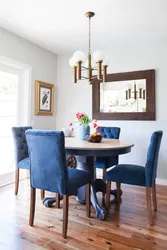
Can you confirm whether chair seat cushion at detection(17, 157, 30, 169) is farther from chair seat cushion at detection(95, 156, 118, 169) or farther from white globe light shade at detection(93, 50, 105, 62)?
white globe light shade at detection(93, 50, 105, 62)

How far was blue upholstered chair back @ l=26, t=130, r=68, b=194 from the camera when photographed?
1748 millimetres

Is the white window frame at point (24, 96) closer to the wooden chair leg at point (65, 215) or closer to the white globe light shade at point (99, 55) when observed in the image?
the white globe light shade at point (99, 55)

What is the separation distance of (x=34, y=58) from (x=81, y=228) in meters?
3.03

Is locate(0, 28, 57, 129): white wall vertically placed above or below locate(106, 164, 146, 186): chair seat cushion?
above

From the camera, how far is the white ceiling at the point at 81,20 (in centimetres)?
243

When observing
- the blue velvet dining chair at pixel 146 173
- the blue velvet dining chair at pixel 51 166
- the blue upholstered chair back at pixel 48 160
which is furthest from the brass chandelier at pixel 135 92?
the blue upholstered chair back at pixel 48 160

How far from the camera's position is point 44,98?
13.1 ft

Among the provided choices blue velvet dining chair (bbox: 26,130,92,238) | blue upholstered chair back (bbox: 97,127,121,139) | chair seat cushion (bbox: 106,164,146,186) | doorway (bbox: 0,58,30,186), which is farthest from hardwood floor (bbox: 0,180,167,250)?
blue upholstered chair back (bbox: 97,127,121,139)

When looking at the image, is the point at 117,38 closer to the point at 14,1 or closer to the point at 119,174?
the point at 14,1

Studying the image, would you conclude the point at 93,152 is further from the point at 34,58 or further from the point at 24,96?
the point at 34,58

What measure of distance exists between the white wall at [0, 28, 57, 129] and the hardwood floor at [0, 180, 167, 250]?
71.5 inches

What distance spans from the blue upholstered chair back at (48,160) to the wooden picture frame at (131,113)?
213cm

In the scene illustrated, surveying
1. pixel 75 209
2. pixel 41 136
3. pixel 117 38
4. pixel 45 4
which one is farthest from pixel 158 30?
pixel 75 209

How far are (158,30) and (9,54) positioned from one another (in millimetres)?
2387
